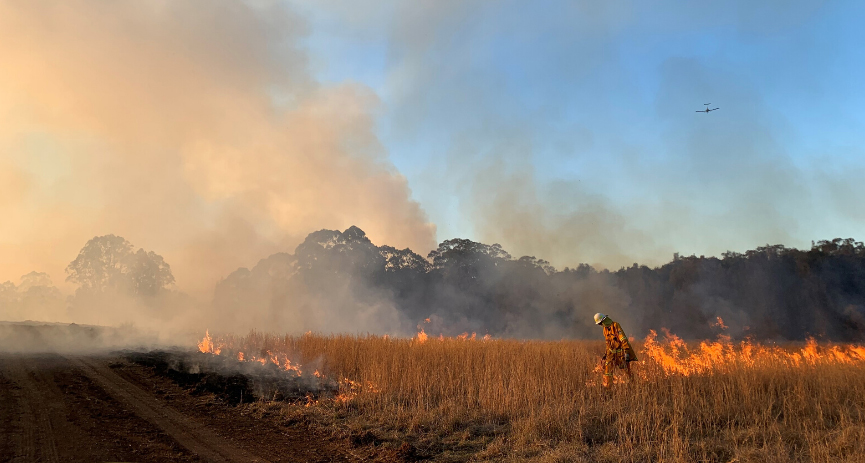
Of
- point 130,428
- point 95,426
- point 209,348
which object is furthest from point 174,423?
point 209,348

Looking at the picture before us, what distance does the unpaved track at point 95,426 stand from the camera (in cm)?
584

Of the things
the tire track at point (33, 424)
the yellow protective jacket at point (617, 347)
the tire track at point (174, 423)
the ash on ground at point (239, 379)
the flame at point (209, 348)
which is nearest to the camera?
the tire track at point (33, 424)

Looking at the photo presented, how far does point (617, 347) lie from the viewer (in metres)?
10.8

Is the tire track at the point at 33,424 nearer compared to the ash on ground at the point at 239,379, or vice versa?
the tire track at the point at 33,424

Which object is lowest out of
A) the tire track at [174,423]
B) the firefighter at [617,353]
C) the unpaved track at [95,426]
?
the tire track at [174,423]

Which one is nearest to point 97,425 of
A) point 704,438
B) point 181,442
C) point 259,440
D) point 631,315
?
point 181,442

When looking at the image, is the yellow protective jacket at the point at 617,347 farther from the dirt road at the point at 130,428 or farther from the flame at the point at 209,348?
the flame at the point at 209,348

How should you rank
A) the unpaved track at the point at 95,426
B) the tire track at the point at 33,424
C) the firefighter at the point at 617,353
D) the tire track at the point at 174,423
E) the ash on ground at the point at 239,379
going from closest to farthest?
the tire track at the point at 33,424 < the unpaved track at the point at 95,426 < the tire track at the point at 174,423 < the ash on ground at the point at 239,379 < the firefighter at the point at 617,353

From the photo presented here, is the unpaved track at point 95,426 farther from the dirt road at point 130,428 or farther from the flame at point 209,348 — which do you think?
the flame at point 209,348

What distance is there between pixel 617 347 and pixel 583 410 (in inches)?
140

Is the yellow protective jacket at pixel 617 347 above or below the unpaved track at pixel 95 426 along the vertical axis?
above

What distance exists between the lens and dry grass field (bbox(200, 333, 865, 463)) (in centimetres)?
609

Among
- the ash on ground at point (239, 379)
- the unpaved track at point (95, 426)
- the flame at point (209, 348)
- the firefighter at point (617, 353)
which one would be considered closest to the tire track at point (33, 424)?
the unpaved track at point (95, 426)

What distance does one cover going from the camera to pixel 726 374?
10.3 metres
